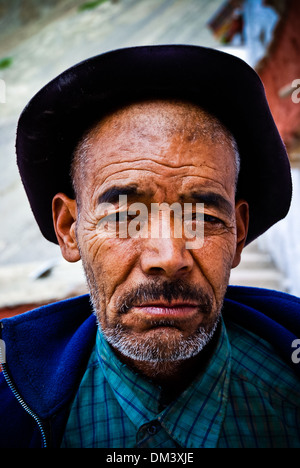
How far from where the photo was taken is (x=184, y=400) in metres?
1.29

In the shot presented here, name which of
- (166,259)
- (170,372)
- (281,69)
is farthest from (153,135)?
(281,69)

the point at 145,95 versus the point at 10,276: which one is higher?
the point at 145,95

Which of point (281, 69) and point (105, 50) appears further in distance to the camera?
point (105, 50)

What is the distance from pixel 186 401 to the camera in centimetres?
129

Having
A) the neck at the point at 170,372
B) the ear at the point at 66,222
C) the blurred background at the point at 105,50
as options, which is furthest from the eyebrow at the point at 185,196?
the blurred background at the point at 105,50

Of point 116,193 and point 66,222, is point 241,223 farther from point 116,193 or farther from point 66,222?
point 66,222

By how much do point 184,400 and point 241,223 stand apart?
0.82 m

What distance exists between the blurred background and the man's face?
3.28m

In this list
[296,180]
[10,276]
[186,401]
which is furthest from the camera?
[10,276]

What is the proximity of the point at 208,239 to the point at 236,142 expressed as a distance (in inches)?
20.1

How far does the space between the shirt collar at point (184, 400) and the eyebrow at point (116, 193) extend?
0.60 meters
